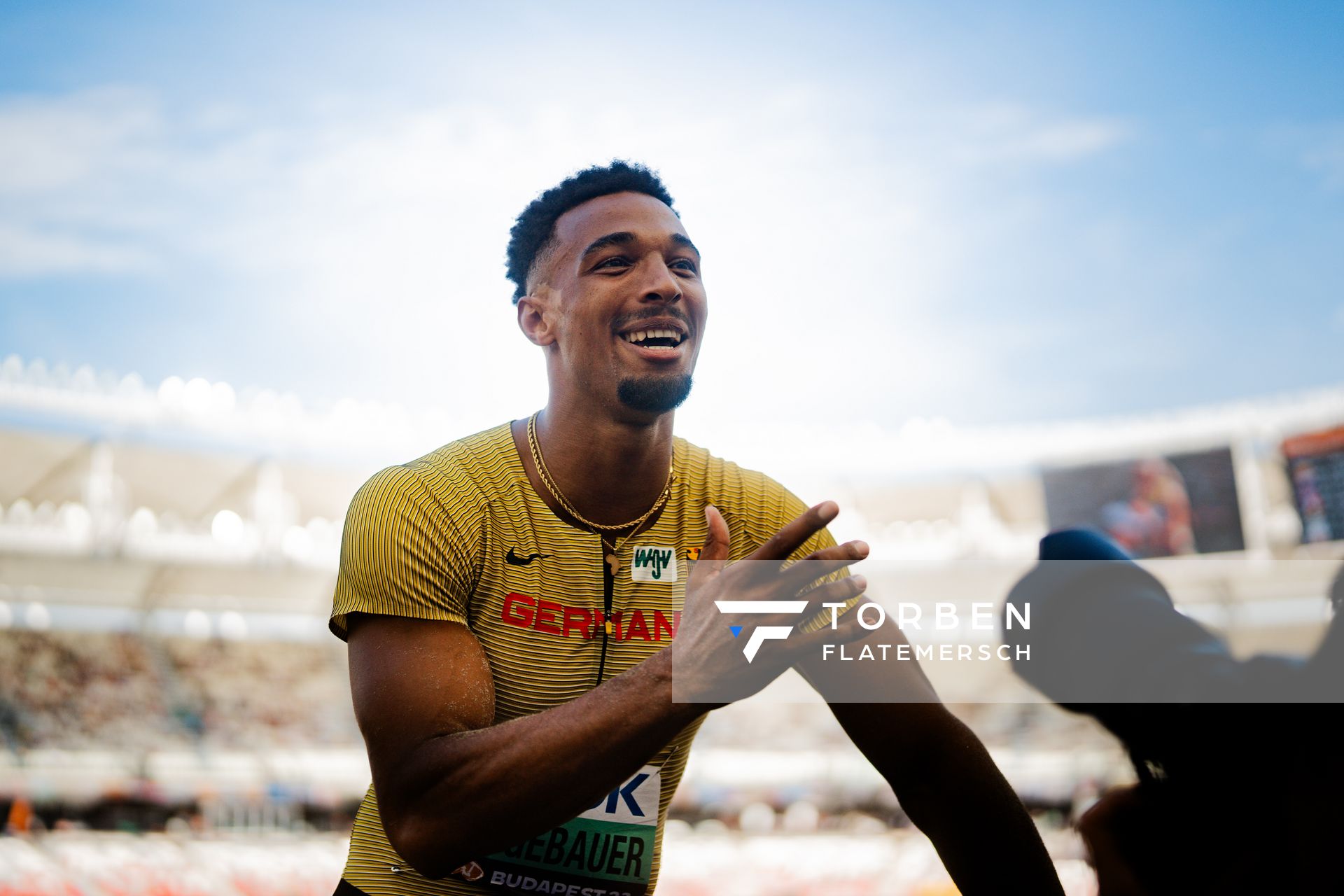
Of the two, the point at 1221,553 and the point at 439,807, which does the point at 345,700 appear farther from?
the point at 439,807

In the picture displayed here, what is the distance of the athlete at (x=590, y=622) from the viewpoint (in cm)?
219

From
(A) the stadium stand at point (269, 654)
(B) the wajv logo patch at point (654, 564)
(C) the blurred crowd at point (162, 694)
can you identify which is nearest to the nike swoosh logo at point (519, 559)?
(B) the wajv logo patch at point (654, 564)

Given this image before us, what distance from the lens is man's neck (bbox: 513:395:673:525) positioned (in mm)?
3061

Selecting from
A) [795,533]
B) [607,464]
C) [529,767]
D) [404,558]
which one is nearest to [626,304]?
[607,464]

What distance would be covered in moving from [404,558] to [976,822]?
1525 millimetres

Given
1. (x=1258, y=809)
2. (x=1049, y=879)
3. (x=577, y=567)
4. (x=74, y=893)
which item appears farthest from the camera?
(x=74, y=893)

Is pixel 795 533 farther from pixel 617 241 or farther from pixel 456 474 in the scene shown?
pixel 617 241

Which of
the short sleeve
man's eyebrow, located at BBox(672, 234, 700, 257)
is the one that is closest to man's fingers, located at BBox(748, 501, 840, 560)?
the short sleeve

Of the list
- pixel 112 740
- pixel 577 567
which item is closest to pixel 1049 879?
pixel 577 567

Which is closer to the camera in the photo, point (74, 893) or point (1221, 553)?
point (74, 893)

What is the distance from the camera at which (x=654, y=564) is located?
3053 mm

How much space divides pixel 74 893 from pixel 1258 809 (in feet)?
57.2

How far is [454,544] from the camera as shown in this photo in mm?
2730

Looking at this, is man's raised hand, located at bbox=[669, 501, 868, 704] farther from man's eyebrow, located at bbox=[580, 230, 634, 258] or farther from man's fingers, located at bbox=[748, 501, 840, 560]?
man's eyebrow, located at bbox=[580, 230, 634, 258]
